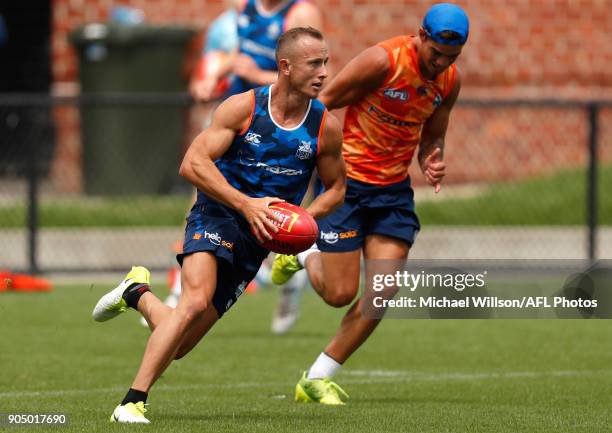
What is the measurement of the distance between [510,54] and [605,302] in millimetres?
6256

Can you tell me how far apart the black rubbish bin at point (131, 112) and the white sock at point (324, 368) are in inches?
348

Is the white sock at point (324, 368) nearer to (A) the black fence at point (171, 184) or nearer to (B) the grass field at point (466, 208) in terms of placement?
(A) the black fence at point (171, 184)

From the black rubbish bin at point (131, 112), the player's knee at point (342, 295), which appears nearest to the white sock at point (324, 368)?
the player's knee at point (342, 295)

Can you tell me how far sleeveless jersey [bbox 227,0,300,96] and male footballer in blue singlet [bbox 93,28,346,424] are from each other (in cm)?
435

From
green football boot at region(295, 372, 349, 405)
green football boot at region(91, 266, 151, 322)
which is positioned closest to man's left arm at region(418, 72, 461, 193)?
green football boot at region(295, 372, 349, 405)

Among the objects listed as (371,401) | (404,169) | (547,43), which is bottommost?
(371,401)

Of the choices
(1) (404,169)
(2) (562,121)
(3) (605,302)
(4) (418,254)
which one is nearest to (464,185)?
(2) (562,121)

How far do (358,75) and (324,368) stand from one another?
1.66 metres

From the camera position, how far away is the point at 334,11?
20109mm

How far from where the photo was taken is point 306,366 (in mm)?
10680

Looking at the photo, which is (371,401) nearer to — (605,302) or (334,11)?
(605,302)

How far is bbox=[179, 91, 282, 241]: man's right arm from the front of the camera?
7.83m

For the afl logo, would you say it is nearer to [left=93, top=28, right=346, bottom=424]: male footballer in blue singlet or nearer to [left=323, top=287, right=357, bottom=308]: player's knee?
[left=323, top=287, right=357, bottom=308]: player's knee

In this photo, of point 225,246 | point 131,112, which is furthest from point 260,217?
point 131,112
